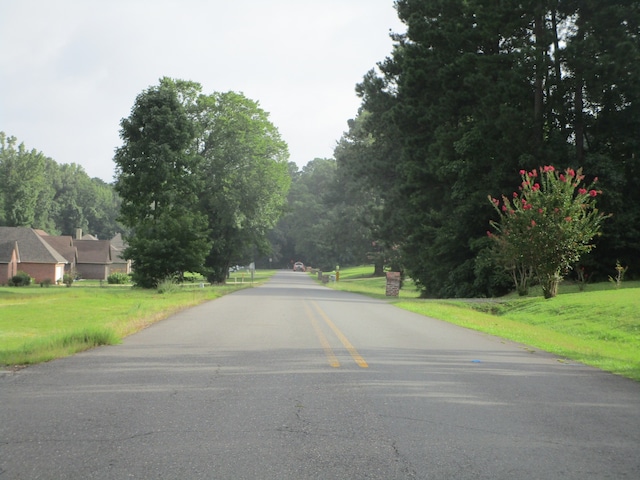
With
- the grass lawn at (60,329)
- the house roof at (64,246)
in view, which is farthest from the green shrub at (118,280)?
the grass lawn at (60,329)

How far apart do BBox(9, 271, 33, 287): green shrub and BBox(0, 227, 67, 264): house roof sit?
5609 mm

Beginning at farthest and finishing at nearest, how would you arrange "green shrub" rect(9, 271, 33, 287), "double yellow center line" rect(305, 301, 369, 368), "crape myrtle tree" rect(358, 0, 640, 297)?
"green shrub" rect(9, 271, 33, 287)
"crape myrtle tree" rect(358, 0, 640, 297)
"double yellow center line" rect(305, 301, 369, 368)

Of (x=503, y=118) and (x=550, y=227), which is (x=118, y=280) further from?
(x=550, y=227)

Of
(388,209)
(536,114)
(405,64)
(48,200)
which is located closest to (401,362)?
(536,114)

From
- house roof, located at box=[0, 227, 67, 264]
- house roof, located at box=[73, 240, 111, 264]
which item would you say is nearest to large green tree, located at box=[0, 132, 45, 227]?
house roof, located at box=[73, 240, 111, 264]

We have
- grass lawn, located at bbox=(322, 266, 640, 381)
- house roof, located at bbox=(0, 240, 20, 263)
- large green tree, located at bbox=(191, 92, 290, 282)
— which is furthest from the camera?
house roof, located at bbox=(0, 240, 20, 263)

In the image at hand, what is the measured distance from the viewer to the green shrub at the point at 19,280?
6331cm

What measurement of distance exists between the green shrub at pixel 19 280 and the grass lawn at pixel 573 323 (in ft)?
154

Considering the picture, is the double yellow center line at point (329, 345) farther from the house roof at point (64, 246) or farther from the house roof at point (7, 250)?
the house roof at point (64, 246)

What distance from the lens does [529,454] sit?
5.64m

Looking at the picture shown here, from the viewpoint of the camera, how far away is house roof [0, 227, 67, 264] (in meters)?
70.0

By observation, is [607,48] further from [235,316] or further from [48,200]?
[48,200]

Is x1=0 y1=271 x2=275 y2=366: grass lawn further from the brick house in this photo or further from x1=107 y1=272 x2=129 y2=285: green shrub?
the brick house

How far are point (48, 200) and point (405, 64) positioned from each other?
86.2 metres
